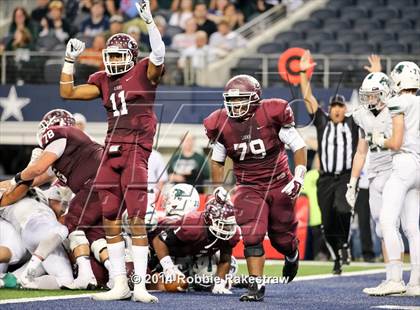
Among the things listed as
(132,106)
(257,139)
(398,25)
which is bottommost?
(257,139)

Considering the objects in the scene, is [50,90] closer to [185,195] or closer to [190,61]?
[190,61]

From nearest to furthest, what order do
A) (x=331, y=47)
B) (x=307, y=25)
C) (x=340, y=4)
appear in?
(x=331, y=47) → (x=307, y=25) → (x=340, y=4)

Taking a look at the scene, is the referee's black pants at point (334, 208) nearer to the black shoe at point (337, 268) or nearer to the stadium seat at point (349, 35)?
the black shoe at point (337, 268)

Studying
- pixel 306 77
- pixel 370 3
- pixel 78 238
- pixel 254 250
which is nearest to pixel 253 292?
pixel 254 250

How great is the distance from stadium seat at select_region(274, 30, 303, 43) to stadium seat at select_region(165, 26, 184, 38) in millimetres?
1380

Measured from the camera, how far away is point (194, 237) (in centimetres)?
809

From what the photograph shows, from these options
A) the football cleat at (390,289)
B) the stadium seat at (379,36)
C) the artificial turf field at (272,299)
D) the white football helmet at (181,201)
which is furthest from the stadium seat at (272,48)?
the football cleat at (390,289)

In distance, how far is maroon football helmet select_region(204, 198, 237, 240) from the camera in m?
7.95

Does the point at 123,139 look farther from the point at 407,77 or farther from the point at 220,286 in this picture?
the point at 407,77

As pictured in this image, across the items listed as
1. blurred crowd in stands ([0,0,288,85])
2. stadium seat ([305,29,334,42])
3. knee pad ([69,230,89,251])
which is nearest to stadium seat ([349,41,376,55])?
stadium seat ([305,29,334,42])

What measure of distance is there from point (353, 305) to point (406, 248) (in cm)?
584

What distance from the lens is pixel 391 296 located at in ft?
26.1

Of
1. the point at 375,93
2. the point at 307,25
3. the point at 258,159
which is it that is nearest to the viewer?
the point at 258,159

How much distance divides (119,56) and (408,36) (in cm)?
835
